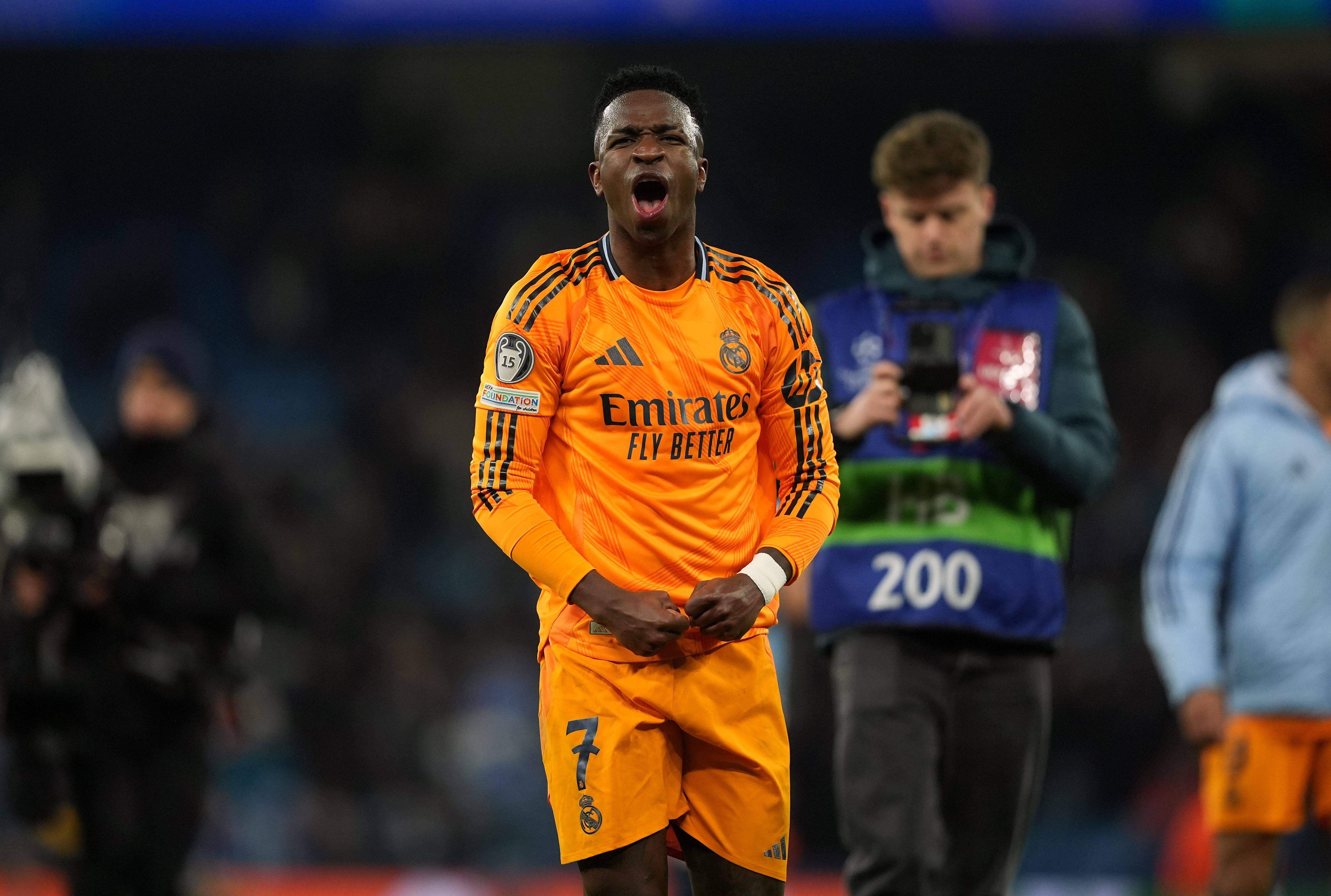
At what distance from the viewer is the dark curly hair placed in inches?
117

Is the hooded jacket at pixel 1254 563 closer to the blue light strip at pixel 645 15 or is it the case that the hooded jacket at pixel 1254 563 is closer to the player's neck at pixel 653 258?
the player's neck at pixel 653 258

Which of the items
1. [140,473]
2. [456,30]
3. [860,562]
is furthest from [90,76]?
[860,562]

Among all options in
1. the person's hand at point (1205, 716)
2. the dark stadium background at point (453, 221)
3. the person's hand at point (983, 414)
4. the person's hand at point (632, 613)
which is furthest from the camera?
the dark stadium background at point (453, 221)

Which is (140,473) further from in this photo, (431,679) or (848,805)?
(431,679)

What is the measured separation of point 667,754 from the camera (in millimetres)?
2920

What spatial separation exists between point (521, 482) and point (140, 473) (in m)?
3.00

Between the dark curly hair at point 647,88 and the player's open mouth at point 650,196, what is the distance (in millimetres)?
125

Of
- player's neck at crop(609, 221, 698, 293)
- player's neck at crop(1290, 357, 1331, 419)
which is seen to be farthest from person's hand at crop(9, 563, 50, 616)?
player's neck at crop(1290, 357, 1331, 419)

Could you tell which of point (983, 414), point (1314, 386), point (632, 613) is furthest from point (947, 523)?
point (1314, 386)

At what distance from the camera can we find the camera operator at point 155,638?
5219 millimetres

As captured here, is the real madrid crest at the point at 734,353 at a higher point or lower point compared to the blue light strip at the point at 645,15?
lower

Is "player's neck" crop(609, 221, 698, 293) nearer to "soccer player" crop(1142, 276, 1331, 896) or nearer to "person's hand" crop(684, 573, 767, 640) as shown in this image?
"person's hand" crop(684, 573, 767, 640)

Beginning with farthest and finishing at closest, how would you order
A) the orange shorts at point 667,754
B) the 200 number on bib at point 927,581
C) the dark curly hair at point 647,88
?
the 200 number on bib at point 927,581 < the dark curly hair at point 647,88 < the orange shorts at point 667,754

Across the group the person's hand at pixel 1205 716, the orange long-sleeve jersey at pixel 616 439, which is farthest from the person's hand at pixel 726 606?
the person's hand at pixel 1205 716
